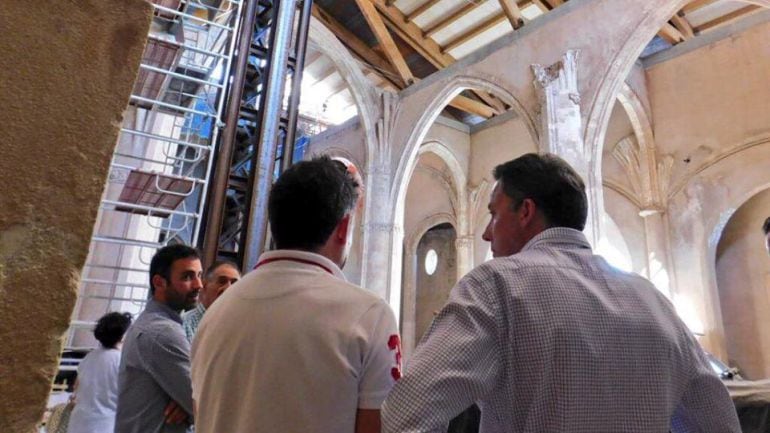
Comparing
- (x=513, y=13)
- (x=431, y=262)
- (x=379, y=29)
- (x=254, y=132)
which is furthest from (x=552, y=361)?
(x=431, y=262)

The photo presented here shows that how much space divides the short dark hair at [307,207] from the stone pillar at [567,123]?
7663mm

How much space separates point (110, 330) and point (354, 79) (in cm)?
1116

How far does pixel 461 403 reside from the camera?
103 cm

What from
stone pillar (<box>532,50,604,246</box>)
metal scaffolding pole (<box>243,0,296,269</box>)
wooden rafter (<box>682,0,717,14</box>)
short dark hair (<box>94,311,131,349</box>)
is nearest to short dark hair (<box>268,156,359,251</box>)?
short dark hair (<box>94,311,131,349</box>)

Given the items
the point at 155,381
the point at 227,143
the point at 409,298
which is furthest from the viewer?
the point at 409,298

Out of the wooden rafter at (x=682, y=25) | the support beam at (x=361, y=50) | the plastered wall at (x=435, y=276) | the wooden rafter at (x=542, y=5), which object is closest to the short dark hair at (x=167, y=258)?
the wooden rafter at (x=542, y=5)

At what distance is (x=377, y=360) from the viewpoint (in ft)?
3.67

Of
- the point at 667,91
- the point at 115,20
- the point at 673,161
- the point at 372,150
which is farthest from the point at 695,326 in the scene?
the point at 115,20

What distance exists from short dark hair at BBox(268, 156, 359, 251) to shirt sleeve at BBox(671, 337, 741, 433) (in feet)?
2.94

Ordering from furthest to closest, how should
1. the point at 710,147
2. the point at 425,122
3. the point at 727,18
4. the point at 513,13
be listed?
the point at 425,122
the point at 727,18
the point at 710,147
the point at 513,13

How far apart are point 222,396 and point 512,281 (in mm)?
659

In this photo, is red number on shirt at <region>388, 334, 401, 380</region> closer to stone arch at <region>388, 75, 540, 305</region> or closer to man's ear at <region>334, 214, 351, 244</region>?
man's ear at <region>334, 214, 351, 244</region>

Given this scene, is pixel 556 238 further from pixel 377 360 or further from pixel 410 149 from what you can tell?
pixel 410 149

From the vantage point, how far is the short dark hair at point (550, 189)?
4.42 feet
